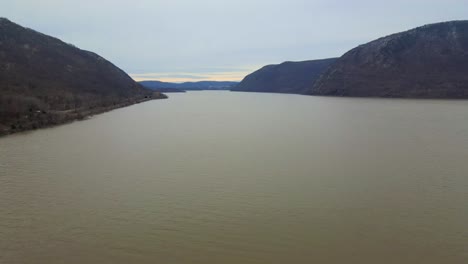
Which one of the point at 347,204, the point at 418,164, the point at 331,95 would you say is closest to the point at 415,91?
the point at 331,95

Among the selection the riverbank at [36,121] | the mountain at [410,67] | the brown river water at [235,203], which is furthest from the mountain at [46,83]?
the mountain at [410,67]

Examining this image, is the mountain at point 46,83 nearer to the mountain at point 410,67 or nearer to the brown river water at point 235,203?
the brown river water at point 235,203

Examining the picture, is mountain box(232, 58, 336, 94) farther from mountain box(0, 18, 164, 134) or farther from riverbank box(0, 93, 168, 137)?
riverbank box(0, 93, 168, 137)

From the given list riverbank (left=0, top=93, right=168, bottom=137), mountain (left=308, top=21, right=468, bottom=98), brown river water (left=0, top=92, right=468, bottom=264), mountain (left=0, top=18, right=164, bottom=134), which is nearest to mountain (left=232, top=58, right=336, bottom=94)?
mountain (left=308, top=21, right=468, bottom=98)

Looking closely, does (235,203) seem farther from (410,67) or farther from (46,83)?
(410,67)

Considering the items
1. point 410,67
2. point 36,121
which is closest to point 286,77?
point 410,67
